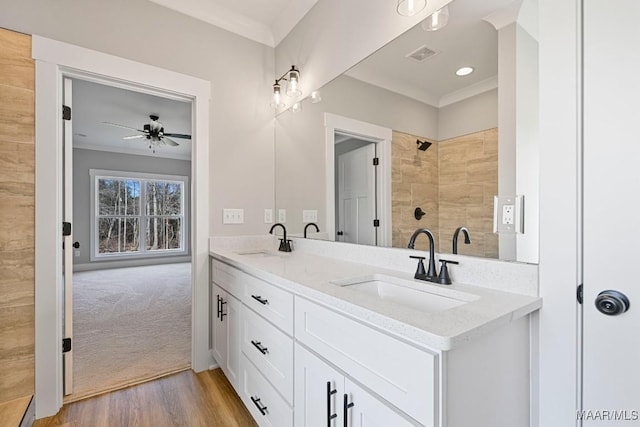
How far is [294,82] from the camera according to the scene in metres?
2.28

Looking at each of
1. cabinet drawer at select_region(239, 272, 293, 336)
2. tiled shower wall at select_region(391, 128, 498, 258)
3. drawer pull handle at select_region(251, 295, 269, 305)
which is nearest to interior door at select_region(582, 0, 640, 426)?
tiled shower wall at select_region(391, 128, 498, 258)

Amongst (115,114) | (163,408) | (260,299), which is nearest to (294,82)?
(260,299)

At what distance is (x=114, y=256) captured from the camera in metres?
6.38

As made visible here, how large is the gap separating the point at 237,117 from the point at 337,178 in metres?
1.03

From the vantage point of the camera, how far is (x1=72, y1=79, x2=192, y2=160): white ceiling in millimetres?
3666

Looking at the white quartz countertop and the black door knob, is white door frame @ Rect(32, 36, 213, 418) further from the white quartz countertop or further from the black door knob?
the black door knob

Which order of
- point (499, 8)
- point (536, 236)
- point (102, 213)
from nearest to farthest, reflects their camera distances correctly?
point (536, 236) < point (499, 8) < point (102, 213)

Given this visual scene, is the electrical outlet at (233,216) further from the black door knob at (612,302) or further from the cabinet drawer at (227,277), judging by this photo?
the black door knob at (612,302)

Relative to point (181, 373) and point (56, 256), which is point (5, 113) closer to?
point (56, 256)

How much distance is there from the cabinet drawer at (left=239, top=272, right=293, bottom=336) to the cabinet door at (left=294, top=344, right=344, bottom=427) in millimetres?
131

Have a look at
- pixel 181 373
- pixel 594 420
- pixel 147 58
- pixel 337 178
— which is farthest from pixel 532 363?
pixel 147 58

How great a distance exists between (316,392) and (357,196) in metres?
1.11

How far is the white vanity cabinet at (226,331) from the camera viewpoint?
5.79 feet

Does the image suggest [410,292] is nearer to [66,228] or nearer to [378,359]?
[378,359]
